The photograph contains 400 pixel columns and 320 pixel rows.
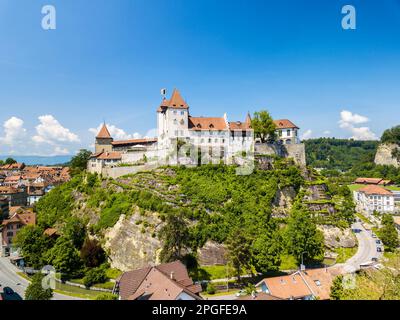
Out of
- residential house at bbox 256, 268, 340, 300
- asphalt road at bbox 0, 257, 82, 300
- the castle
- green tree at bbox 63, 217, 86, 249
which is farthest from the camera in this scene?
the castle

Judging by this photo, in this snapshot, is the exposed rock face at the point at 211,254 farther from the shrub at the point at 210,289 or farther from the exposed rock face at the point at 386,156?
the exposed rock face at the point at 386,156

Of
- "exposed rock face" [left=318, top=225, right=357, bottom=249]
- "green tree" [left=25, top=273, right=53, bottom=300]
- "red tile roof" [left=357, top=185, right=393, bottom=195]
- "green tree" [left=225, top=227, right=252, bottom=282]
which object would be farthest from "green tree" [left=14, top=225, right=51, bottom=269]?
"red tile roof" [left=357, top=185, right=393, bottom=195]

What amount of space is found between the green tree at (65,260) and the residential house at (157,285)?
15.1 meters

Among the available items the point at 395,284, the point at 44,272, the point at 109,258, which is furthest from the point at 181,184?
the point at 395,284

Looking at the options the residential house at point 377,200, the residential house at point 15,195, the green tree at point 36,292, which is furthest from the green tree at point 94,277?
the residential house at point 377,200

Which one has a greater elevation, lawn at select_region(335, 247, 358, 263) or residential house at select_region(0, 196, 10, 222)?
residential house at select_region(0, 196, 10, 222)

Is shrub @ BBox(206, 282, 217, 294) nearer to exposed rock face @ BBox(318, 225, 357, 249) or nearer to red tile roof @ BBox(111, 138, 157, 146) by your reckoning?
exposed rock face @ BBox(318, 225, 357, 249)

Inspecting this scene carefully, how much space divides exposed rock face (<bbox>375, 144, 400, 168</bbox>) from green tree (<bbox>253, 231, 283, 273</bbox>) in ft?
333

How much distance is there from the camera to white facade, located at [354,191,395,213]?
234 ft

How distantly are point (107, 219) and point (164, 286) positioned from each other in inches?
982

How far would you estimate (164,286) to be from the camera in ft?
73.4

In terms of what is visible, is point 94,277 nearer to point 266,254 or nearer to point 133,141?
point 266,254

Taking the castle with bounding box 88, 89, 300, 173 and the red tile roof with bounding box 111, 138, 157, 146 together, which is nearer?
the castle with bounding box 88, 89, 300, 173
